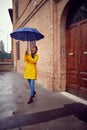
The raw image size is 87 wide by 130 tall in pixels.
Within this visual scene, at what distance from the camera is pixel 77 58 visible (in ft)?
23.9

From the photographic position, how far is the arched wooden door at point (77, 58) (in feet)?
22.6

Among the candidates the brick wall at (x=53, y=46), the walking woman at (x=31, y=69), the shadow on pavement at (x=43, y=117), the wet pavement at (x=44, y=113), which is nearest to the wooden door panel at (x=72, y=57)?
the brick wall at (x=53, y=46)

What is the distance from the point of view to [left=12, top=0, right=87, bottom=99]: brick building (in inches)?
276

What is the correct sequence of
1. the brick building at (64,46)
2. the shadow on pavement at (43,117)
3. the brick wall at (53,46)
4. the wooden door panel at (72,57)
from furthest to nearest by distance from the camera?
the brick wall at (53,46) → the wooden door panel at (72,57) → the brick building at (64,46) → the shadow on pavement at (43,117)

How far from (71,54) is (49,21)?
2190 millimetres

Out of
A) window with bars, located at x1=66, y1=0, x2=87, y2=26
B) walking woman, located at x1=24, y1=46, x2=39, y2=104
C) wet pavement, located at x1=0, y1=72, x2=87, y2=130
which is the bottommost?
wet pavement, located at x1=0, y1=72, x2=87, y2=130

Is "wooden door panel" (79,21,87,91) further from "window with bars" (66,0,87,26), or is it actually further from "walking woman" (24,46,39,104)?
"walking woman" (24,46,39,104)

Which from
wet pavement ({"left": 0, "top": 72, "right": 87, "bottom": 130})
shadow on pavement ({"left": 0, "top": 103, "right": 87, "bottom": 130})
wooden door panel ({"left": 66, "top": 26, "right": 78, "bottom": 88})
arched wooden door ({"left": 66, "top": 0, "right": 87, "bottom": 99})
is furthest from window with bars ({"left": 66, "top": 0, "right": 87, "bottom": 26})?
shadow on pavement ({"left": 0, "top": 103, "right": 87, "bottom": 130})

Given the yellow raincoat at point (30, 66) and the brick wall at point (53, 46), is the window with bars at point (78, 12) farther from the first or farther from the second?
the yellow raincoat at point (30, 66)

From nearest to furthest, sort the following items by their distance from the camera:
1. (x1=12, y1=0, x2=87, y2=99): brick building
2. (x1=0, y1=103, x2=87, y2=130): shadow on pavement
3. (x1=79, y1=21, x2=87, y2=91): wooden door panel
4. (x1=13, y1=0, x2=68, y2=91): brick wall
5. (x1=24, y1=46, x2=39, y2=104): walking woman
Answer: (x1=0, y1=103, x2=87, y2=130): shadow on pavement < (x1=24, y1=46, x2=39, y2=104): walking woman < (x1=79, y1=21, x2=87, y2=91): wooden door panel < (x1=12, y1=0, x2=87, y2=99): brick building < (x1=13, y1=0, x2=68, y2=91): brick wall

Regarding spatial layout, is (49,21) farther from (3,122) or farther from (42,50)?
(3,122)

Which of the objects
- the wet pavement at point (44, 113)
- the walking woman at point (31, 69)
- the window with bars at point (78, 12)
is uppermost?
the window with bars at point (78, 12)

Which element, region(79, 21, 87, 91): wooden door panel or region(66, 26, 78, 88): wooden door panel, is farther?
region(66, 26, 78, 88): wooden door panel

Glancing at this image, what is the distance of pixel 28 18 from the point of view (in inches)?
528
